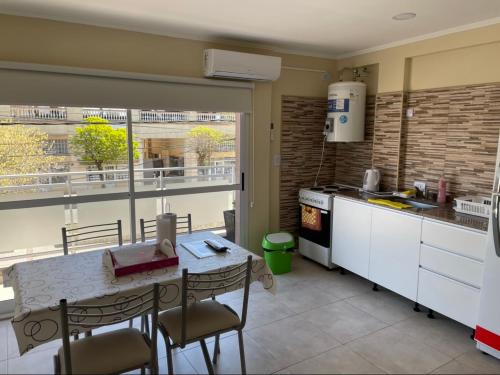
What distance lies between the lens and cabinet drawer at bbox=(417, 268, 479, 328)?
2579 millimetres

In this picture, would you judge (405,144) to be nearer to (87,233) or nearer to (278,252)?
(278,252)

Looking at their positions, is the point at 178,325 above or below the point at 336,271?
above

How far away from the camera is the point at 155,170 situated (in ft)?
11.5

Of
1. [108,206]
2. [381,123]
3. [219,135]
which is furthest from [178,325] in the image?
[381,123]

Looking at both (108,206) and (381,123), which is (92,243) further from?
(381,123)

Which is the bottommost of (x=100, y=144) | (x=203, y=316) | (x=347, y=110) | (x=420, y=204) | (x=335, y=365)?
(x=335, y=365)

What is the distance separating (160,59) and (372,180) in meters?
2.36

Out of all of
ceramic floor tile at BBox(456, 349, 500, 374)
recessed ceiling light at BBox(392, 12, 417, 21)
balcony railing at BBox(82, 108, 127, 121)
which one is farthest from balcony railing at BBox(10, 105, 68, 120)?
ceramic floor tile at BBox(456, 349, 500, 374)

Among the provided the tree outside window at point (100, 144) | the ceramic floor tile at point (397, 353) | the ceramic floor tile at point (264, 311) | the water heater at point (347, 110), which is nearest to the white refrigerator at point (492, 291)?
the ceramic floor tile at point (397, 353)

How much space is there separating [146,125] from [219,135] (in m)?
0.78

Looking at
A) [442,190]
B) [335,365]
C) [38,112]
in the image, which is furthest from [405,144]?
[38,112]

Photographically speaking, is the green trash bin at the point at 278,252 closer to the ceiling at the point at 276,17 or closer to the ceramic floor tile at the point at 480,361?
the ceramic floor tile at the point at 480,361

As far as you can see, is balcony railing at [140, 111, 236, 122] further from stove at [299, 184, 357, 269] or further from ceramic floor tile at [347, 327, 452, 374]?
ceramic floor tile at [347, 327, 452, 374]

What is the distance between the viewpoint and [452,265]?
268cm
